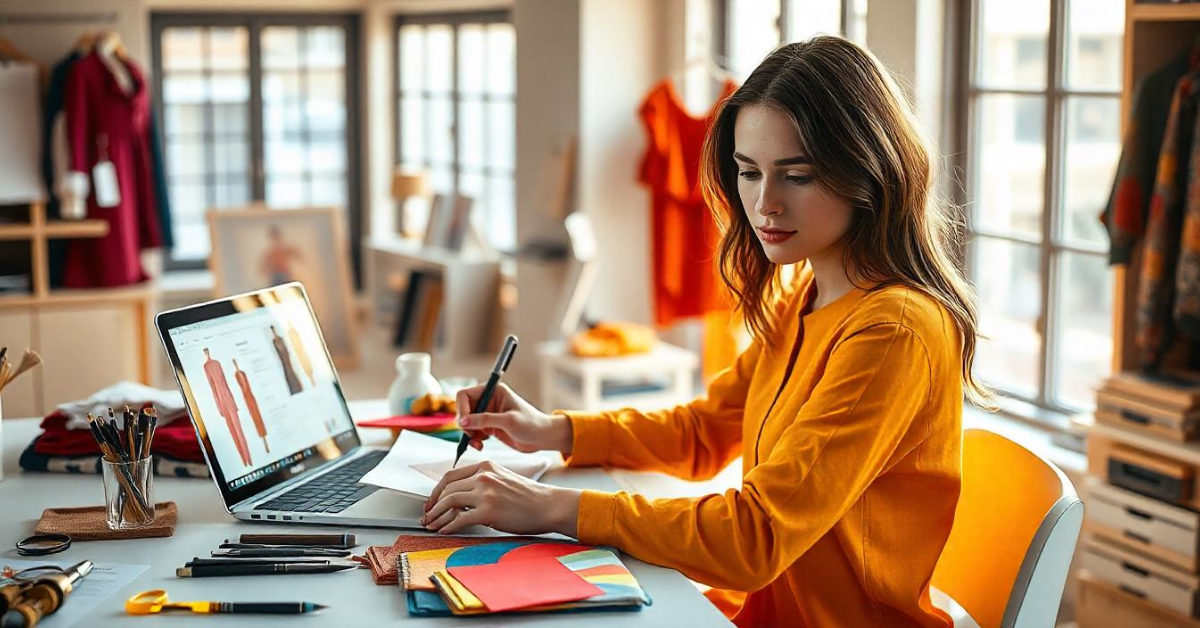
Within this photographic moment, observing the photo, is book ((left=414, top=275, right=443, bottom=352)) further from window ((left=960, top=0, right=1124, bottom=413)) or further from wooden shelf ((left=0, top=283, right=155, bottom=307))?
window ((left=960, top=0, right=1124, bottom=413))

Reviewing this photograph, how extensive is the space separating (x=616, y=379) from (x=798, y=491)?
294cm

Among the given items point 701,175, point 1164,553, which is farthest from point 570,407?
point 701,175

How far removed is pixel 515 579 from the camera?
1456 millimetres

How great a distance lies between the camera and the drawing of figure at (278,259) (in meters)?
6.15

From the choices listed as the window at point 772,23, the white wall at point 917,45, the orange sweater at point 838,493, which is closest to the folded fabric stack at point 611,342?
the window at point 772,23

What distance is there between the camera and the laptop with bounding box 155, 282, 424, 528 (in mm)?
1716

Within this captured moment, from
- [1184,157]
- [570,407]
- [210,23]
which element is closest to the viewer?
[1184,157]

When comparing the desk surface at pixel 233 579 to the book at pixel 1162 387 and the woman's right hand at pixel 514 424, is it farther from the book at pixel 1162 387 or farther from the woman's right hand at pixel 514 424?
the book at pixel 1162 387

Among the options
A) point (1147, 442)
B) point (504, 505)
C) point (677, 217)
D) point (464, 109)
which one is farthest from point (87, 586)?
point (464, 109)

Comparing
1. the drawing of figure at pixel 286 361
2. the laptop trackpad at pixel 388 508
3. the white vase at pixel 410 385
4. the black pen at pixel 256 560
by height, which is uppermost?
the drawing of figure at pixel 286 361

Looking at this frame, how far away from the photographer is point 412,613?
1.39 meters

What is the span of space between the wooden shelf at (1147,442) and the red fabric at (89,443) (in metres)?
2.02

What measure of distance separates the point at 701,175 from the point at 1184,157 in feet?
4.80

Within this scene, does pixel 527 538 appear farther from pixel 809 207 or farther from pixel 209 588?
pixel 809 207
